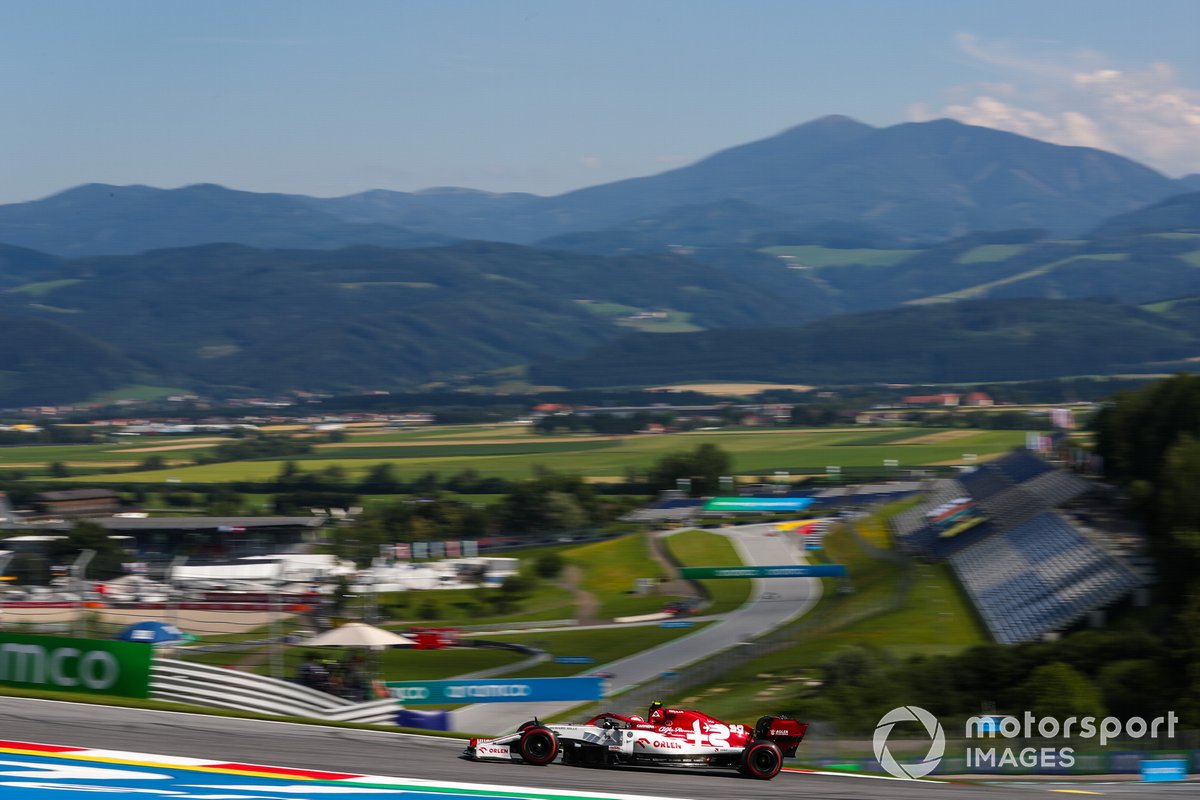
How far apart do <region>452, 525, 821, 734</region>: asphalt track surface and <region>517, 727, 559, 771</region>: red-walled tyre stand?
32.2ft

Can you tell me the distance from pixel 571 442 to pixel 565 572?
75238 millimetres

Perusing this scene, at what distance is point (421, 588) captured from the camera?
59.3 meters

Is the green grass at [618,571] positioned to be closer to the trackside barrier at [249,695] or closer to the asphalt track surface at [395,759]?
the trackside barrier at [249,695]

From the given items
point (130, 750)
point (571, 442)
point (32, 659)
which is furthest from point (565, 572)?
point (571, 442)

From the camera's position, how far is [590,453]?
126 metres

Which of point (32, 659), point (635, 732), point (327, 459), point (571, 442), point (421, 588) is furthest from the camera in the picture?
point (571, 442)

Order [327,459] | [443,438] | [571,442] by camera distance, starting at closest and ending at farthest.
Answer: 1. [327,459]
2. [571,442]
3. [443,438]

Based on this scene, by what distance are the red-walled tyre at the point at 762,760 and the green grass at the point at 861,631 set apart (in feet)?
42.3

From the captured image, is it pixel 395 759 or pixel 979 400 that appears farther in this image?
pixel 979 400

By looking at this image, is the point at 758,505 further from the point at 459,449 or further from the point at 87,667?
the point at 87,667

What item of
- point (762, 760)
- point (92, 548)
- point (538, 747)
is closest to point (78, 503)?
point (92, 548)

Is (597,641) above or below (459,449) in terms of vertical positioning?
below

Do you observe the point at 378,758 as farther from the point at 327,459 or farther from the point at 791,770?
the point at 327,459

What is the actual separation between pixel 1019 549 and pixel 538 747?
4111cm
